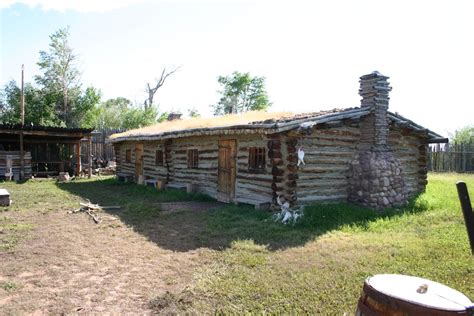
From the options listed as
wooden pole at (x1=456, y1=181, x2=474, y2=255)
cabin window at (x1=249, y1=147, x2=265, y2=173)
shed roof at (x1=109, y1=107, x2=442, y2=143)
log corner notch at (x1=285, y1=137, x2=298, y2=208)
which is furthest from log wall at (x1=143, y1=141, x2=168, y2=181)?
wooden pole at (x1=456, y1=181, x2=474, y2=255)

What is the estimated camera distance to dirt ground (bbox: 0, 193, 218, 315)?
5.08m

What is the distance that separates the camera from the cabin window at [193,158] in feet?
48.9

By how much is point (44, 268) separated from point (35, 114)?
1097 inches

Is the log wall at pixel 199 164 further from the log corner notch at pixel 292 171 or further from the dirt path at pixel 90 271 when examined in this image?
the dirt path at pixel 90 271

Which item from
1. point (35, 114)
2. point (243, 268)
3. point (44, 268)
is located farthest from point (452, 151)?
point (35, 114)

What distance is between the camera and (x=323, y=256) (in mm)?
7031

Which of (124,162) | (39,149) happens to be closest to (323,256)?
(124,162)

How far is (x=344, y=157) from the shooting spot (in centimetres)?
1177

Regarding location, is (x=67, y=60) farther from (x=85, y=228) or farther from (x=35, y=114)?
(x=85, y=228)

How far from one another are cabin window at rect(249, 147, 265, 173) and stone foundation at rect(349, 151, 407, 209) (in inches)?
105

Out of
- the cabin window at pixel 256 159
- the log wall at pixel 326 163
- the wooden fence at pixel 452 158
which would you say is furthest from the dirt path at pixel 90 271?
the wooden fence at pixel 452 158

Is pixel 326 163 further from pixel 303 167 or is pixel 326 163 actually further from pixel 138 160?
pixel 138 160

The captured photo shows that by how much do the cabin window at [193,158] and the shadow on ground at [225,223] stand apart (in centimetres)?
174

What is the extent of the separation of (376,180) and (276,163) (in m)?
2.90
